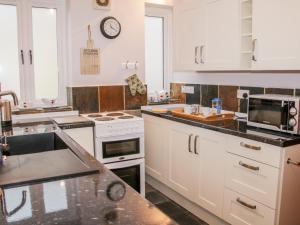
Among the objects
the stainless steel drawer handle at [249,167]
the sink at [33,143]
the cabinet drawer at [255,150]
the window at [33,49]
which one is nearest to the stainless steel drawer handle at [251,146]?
the cabinet drawer at [255,150]

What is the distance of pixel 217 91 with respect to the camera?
3219 millimetres

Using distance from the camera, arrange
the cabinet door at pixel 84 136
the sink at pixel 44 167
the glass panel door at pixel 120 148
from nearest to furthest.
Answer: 1. the sink at pixel 44 167
2. the cabinet door at pixel 84 136
3. the glass panel door at pixel 120 148

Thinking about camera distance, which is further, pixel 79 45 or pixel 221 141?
pixel 79 45

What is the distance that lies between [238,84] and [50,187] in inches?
91.8

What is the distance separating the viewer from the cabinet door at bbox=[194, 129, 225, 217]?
2.38 m

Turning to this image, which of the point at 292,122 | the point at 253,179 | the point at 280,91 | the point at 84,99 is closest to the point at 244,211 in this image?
the point at 253,179

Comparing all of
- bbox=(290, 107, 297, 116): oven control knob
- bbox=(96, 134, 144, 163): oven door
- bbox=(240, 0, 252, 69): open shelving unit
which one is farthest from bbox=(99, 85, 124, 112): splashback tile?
bbox=(290, 107, 297, 116): oven control knob

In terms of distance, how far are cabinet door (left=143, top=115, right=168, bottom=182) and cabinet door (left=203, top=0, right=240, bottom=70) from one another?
790 millimetres

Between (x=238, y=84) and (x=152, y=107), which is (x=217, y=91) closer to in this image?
(x=238, y=84)

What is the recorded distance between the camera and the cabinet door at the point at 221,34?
2623 millimetres

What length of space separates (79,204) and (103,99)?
2.40 metres

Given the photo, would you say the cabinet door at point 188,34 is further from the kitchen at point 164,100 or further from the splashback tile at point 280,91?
the splashback tile at point 280,91

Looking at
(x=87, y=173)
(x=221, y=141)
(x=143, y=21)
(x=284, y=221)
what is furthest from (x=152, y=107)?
(x=87, y=173)

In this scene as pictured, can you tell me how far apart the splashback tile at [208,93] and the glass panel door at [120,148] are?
0.93m
